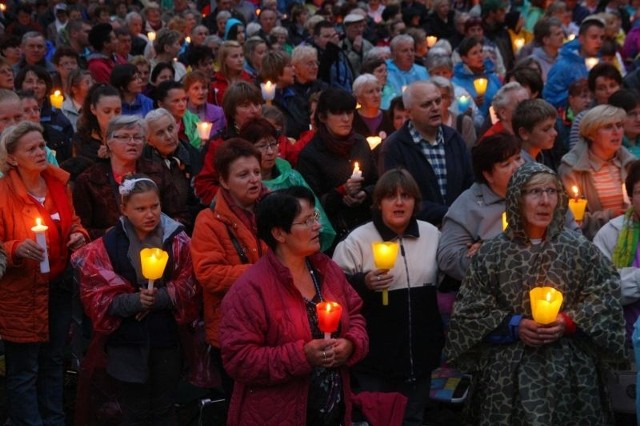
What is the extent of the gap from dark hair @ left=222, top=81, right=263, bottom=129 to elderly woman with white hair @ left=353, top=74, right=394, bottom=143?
60.0 inches

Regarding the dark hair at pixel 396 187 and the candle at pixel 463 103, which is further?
the candle at pixel 463 103

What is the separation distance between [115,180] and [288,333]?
2.15 meters

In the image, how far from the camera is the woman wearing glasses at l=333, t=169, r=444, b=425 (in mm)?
5070

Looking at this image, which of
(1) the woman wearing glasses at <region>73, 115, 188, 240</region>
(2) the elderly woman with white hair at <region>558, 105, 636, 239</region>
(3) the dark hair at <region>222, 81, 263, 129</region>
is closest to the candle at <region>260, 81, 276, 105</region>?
(3) the dark hair at <region>222, 81, 263, 129</region>

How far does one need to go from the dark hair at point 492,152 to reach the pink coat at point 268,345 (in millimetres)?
1539

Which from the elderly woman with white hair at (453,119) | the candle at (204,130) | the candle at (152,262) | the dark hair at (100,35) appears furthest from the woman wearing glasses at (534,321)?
the dark hair at (100,35)

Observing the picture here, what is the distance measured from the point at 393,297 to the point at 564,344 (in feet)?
3.01

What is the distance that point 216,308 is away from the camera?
5047 millimetres

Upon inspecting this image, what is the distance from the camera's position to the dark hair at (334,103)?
6.52 m

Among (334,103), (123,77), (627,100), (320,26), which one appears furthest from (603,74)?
(123,77)

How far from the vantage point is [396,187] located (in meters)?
5.14

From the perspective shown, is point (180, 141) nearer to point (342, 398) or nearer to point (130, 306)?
point (130, 306)

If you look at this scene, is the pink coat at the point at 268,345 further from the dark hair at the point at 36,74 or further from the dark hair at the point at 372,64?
the dark hair at the point at 372,64

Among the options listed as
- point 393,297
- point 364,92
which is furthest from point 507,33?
point 393,297
